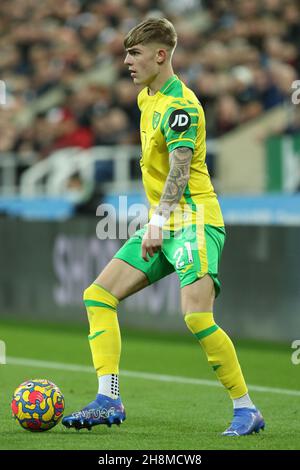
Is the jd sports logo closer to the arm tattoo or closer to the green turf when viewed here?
the arm tattoo

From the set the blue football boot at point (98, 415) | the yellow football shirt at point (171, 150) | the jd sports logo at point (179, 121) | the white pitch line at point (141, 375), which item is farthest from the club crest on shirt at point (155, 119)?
the white pitch line at point (141, 375)

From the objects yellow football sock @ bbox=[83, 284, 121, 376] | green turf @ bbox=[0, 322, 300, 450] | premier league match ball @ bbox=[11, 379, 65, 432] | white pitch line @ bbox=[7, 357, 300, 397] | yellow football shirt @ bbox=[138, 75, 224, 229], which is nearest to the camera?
green turf @ bbox=[0, 322, 300, 450]

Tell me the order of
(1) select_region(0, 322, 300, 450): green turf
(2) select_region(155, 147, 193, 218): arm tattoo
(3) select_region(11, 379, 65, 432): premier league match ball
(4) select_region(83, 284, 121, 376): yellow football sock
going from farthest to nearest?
(4) select_region(83, 284, 121, 376): yellow football sock → (3) select_region(11, 379, 65, 432): premier league match ball → (2) select_region(155, 147, 193, 218): arm tattoo → (1) select_region(0, 322, 300, 450): green turf

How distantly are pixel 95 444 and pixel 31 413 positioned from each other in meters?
0.62

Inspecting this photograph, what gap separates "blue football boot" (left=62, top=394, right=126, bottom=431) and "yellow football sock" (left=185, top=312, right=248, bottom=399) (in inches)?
27.9

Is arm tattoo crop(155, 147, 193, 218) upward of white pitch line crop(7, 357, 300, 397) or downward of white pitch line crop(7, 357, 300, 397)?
upward

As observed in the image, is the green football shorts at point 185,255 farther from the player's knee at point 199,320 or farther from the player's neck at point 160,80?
the player's neck at point 160,80

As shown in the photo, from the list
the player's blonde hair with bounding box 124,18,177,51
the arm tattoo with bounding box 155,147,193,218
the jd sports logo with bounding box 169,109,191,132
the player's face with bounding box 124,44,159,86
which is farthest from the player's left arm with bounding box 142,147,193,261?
the player's blonde hair with bounding box 124,18,177,51

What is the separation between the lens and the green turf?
6.75 m

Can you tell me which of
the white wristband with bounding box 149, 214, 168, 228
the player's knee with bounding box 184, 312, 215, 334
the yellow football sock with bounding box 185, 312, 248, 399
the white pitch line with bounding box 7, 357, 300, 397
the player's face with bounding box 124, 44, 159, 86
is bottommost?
the white pitch line with bounding box 7, 357, 300, 397

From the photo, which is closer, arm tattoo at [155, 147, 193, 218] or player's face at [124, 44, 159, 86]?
arm tattoo at [155, 147, 193, 218]

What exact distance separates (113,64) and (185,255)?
1361cm

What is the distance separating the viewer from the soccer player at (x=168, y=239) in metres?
6.90
